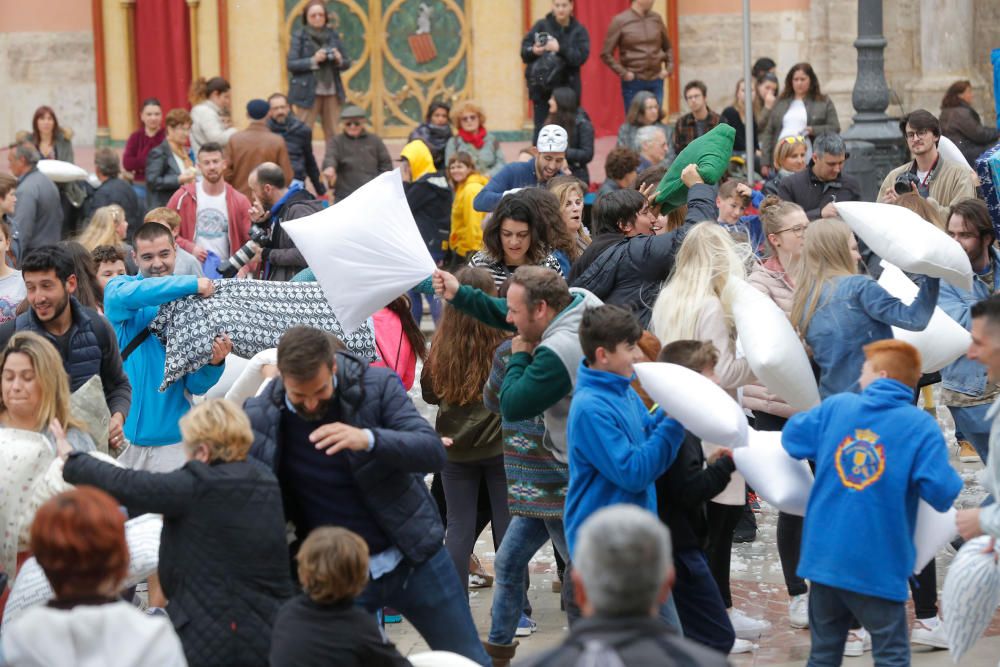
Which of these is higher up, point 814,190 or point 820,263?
point 814,190

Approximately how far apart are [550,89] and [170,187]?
375 cm

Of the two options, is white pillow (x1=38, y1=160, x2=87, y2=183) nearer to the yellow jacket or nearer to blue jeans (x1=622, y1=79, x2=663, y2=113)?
the yellow jacket

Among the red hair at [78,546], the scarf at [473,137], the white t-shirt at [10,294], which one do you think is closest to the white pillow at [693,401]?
the red hair at [78,546]

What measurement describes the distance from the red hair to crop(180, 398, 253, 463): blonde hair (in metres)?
0.92

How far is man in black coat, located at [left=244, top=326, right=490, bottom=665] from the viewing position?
5406mm

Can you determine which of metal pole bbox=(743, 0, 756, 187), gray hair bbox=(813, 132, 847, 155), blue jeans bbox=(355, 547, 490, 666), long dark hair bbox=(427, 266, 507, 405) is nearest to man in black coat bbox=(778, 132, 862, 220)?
gray hair bbox=(813, 132, 847, 155)

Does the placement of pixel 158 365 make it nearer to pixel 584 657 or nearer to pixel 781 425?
pixel 781 425

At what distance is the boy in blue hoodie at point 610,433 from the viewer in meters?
→ 5.58

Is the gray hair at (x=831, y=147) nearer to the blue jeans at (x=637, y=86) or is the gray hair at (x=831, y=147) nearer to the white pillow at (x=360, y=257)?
the white pillow at (x=360, y=257)

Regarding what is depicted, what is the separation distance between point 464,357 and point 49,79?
13.5 m

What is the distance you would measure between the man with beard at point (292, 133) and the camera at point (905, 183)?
6.33 meters

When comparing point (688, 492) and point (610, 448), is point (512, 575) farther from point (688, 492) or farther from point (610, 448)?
point (610, 448)

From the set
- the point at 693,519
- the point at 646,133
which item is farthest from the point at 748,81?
the point at 693,519

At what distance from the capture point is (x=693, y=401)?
557 cm
